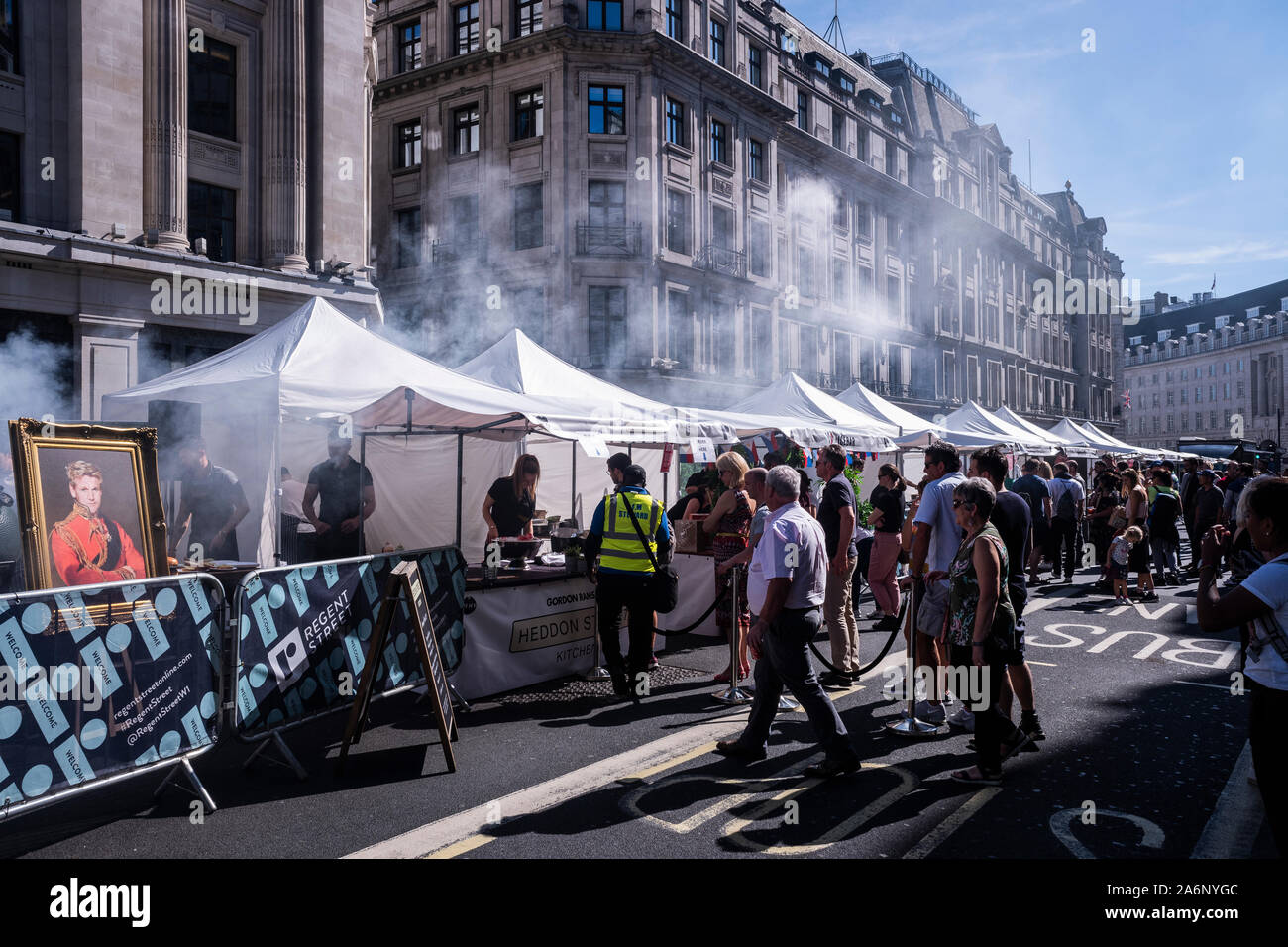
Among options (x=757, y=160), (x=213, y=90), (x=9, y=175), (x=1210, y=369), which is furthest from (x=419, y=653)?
(x=1210, y=369)

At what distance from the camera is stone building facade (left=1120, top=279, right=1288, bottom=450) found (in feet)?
290

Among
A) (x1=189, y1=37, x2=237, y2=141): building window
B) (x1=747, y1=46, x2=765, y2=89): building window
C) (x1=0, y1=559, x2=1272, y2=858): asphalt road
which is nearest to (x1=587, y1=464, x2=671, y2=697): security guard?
(x1=0, y1=559, x2=1272, y2=858): asphalt road

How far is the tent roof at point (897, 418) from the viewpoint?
17.5 meters

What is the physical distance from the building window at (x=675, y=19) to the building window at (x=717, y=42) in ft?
6.34

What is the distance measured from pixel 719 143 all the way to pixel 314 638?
1202 inches

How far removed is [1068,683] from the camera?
25.5 ft

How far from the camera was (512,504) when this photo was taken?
9609mm

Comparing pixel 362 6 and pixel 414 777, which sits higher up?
pixel 362 6

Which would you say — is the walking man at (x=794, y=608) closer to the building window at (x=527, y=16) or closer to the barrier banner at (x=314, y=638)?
the barrier banner at (x=314, y=638)

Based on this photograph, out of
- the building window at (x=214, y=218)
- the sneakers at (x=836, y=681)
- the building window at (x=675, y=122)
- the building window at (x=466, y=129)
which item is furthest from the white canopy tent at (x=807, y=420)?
the building window at (x=466, y=129)
